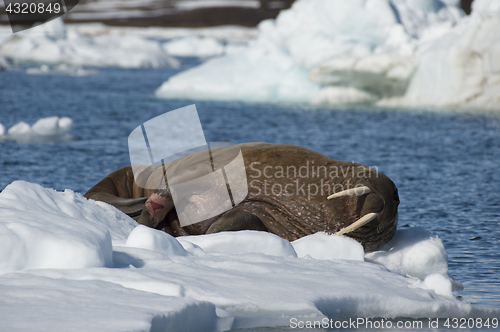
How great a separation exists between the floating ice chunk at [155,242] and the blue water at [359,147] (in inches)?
75.7

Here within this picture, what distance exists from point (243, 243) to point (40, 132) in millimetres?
9392

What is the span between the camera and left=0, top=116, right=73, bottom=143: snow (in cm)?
1240

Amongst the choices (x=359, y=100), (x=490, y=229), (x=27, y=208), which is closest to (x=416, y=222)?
(x=490, y=229)

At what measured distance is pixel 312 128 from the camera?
16.2m

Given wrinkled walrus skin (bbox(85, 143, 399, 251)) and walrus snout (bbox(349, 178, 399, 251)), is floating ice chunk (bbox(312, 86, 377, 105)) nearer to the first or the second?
wrinkled walrus skin (bbox(85, 143, 399, 251))

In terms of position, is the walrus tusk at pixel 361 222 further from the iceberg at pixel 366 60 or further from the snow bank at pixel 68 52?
the snow bank at pixel 68 52

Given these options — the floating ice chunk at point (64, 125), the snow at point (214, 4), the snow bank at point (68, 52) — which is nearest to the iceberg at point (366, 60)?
the floating ice chunk at point (64, 125)

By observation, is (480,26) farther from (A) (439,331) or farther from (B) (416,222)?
(A) (439,331)

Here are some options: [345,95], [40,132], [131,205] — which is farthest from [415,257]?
[345,95]

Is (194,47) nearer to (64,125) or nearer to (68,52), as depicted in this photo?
(68,52)

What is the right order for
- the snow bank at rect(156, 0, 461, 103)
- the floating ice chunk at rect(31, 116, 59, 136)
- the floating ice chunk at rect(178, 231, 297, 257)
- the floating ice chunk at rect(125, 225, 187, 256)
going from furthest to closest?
the snow bank at rect(156, 0, 461, 103)
the floating ice chunk at rect(31, 116, 59, 136)
the floating ice chunk at rect(178, 231, 297, 257)
the floating ice chunk at rect(125, 225, 187, 256)

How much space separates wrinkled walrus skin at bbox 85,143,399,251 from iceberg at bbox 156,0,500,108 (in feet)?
41.1

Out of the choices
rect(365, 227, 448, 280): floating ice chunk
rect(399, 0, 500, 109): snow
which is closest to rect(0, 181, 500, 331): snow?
rect(365, 227, 448, 280): floating ice chunk

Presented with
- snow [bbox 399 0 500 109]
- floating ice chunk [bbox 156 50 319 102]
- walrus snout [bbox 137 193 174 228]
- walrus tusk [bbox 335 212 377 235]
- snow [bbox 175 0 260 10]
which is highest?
walrus tusk [bbox 335 212 377 235]
